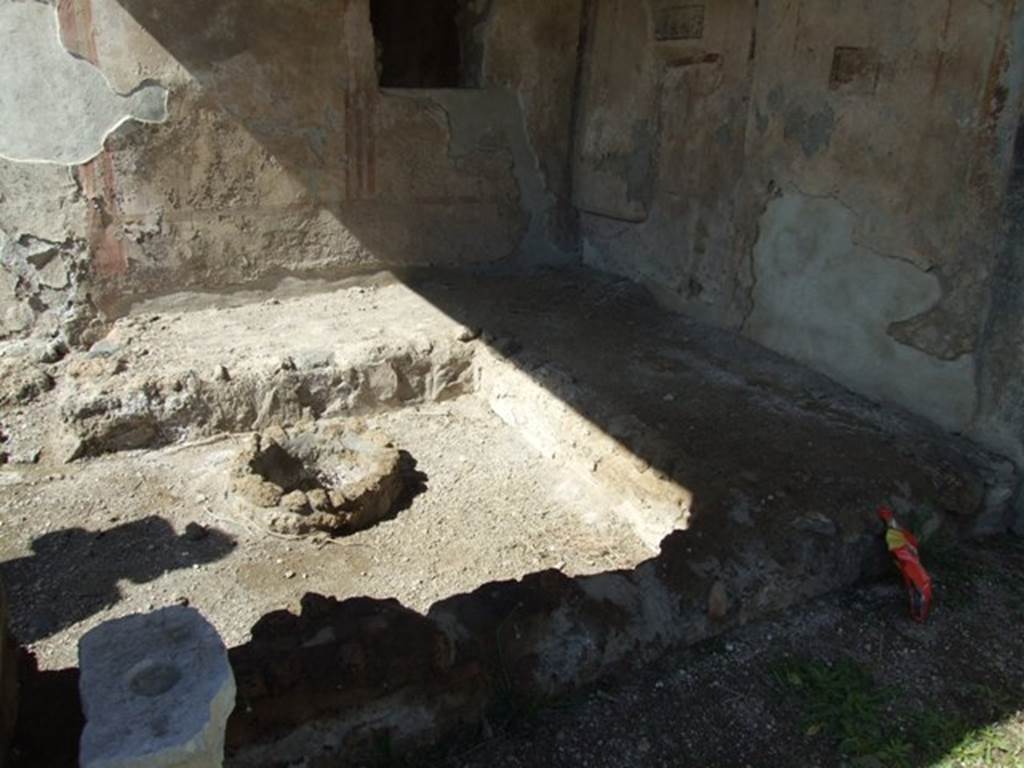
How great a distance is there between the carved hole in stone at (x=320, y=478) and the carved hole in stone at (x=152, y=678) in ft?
7.68

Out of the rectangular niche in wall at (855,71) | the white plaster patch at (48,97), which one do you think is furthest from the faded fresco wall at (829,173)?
the white plaster patch at (48,97)

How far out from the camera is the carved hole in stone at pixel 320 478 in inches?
162

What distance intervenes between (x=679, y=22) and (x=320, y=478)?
140 inches

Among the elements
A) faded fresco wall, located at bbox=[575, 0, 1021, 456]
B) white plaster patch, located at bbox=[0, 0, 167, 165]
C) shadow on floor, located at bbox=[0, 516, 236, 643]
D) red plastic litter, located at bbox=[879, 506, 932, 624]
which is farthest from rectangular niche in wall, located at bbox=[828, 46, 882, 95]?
white plaster patch, located at bbox=[0, 0, 167, 165]

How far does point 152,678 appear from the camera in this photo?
5.57ft

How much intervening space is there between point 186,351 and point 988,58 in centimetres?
428

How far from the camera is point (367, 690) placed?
240cm

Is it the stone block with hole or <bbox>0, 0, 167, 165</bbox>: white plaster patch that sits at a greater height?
<bbox>0, 0, 167, 165</bbox>: white plaster patch

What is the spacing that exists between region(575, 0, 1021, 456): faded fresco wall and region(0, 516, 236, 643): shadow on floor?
323 cm

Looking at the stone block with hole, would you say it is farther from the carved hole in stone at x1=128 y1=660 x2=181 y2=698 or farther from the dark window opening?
the dark window opening

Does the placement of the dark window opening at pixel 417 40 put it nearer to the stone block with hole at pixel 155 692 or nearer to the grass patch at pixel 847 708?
the grass patch at pixel 847 708

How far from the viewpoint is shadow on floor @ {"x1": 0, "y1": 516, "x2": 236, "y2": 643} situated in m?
3.45

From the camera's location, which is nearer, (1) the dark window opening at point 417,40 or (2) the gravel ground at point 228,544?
(2) the gravel ground at point 228,544

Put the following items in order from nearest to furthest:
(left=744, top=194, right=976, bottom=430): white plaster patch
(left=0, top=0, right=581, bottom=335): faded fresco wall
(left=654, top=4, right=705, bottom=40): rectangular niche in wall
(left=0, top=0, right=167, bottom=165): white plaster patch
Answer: (left=744, top=194, right=976, bottom=430): white plaster patch, (left=0, top=0, right=167, bottom=165): white plaster patch, (left=0, top=0, right=581, bottom=335): faded fresco wall, (left=654, top=4, right=705, bottom=40): rectangular niche in wall
